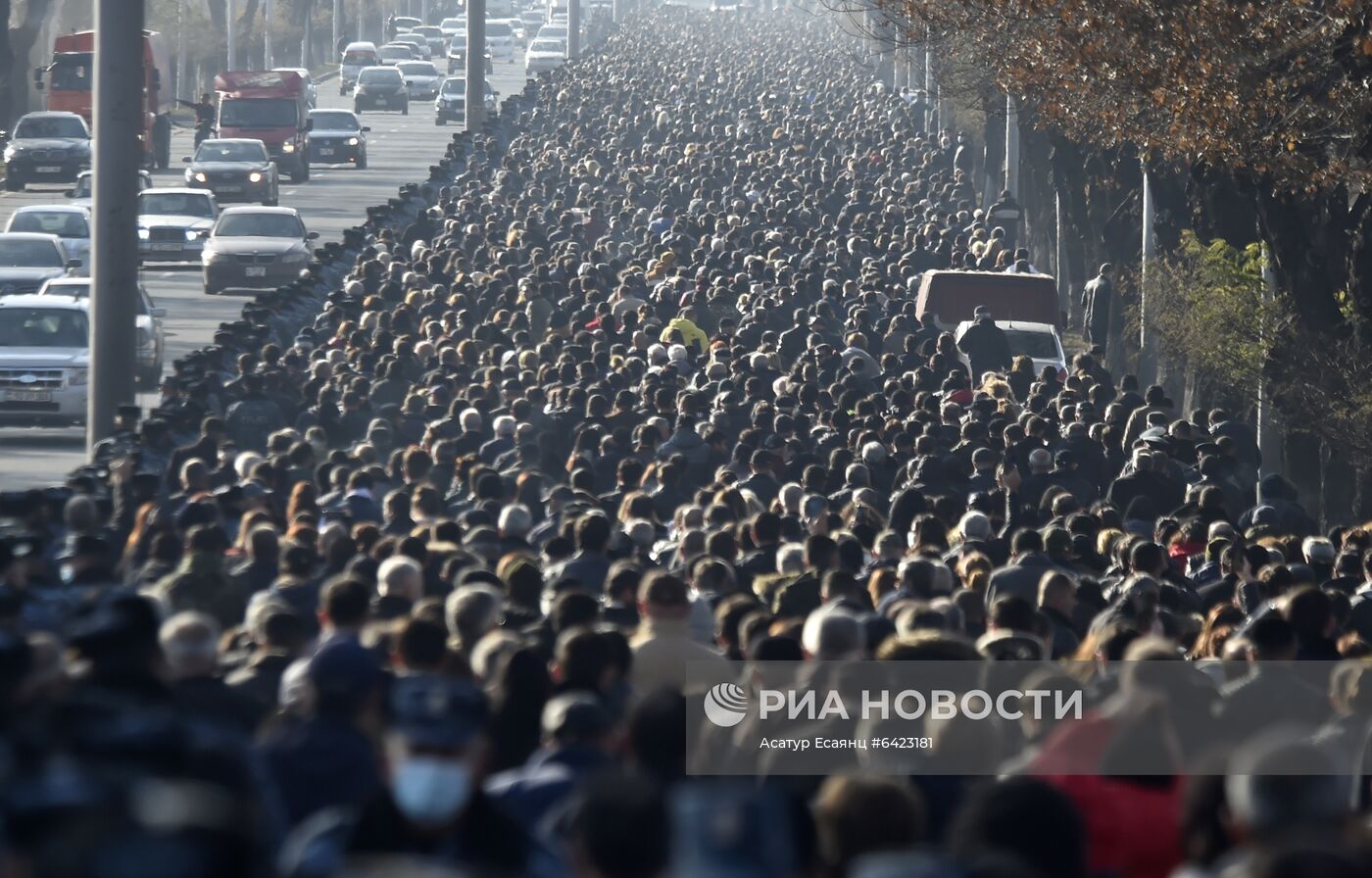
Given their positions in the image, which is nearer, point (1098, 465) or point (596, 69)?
point (1098, 465)

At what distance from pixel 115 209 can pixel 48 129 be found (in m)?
36.0

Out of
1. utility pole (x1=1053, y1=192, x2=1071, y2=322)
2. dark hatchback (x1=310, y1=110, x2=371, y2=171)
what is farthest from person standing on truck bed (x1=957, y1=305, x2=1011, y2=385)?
dark hatchback (x1=310, y1=110, x2=371, y2=171)

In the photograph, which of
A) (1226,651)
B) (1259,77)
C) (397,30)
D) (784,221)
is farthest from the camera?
(397,30)

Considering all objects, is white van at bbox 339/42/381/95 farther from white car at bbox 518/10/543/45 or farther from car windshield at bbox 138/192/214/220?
car windshield at bbox 138/192/214/220

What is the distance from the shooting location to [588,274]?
94.2 ft

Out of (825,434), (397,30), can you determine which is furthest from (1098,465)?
(397,30)

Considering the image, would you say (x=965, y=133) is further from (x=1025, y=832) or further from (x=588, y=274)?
(x=1025, y=832)

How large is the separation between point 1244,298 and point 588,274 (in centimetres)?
804

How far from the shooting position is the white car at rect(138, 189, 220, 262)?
40.6 metres

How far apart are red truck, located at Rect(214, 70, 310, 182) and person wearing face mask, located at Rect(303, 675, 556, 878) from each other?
51.3 metres

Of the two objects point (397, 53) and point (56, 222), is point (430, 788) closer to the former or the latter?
point (56, 222)

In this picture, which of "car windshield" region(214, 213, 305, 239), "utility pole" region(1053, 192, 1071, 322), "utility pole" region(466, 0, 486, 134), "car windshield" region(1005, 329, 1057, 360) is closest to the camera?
"car windshield" region(1005, 329, 1057, 360)

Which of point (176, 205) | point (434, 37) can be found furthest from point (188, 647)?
point (434, 37)

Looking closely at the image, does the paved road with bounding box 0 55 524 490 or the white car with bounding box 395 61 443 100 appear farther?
the white car with bounding box 395 61 443 100
